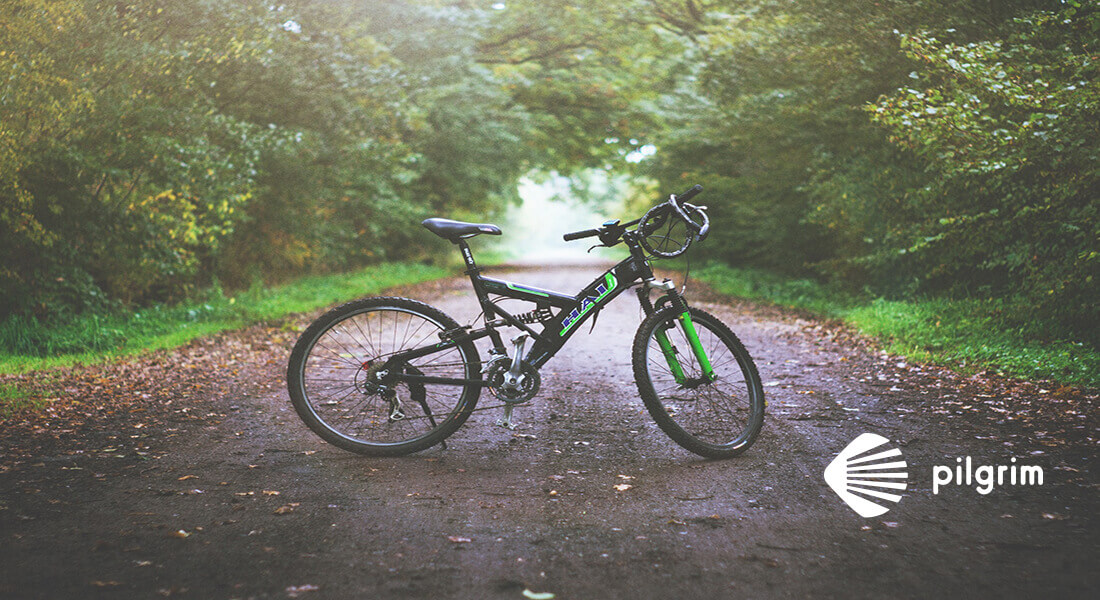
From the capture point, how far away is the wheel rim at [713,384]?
396 centimetres

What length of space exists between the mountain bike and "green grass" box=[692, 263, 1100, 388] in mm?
3109

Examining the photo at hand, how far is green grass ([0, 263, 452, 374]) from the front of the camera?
6.80 m

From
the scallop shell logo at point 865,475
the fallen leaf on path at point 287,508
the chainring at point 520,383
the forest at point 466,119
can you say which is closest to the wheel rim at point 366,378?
the chainring at point 520,383

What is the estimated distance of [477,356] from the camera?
3.97 m

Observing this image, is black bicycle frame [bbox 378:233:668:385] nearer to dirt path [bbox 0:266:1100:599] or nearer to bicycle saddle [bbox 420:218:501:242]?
bicycle saddle [bbox 420:218:501:242]

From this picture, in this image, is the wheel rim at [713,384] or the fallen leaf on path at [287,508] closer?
the fallen leaf on path at [287,508]

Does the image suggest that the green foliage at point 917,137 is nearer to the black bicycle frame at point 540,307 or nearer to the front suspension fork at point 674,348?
the front suspension fork at point 674,348

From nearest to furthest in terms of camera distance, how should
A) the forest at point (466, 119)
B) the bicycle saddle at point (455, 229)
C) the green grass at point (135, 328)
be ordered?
the bicycle saddle at point (455, 229)
the forest at point (466, 119)
the green grass at point (135, 328)

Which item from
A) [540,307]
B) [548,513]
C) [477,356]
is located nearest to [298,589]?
[548,513]

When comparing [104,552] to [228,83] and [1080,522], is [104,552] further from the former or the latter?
[228,83]

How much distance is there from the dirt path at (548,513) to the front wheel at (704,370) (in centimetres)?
18

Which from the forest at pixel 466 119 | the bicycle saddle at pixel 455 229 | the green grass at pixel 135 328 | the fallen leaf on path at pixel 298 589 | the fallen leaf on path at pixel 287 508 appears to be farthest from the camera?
the green grass at pixel 135 328

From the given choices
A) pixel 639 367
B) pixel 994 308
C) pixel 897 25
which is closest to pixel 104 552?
pixel 639 367

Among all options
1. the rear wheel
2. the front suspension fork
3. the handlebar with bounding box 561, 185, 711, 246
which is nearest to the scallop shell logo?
the front suspension fork
